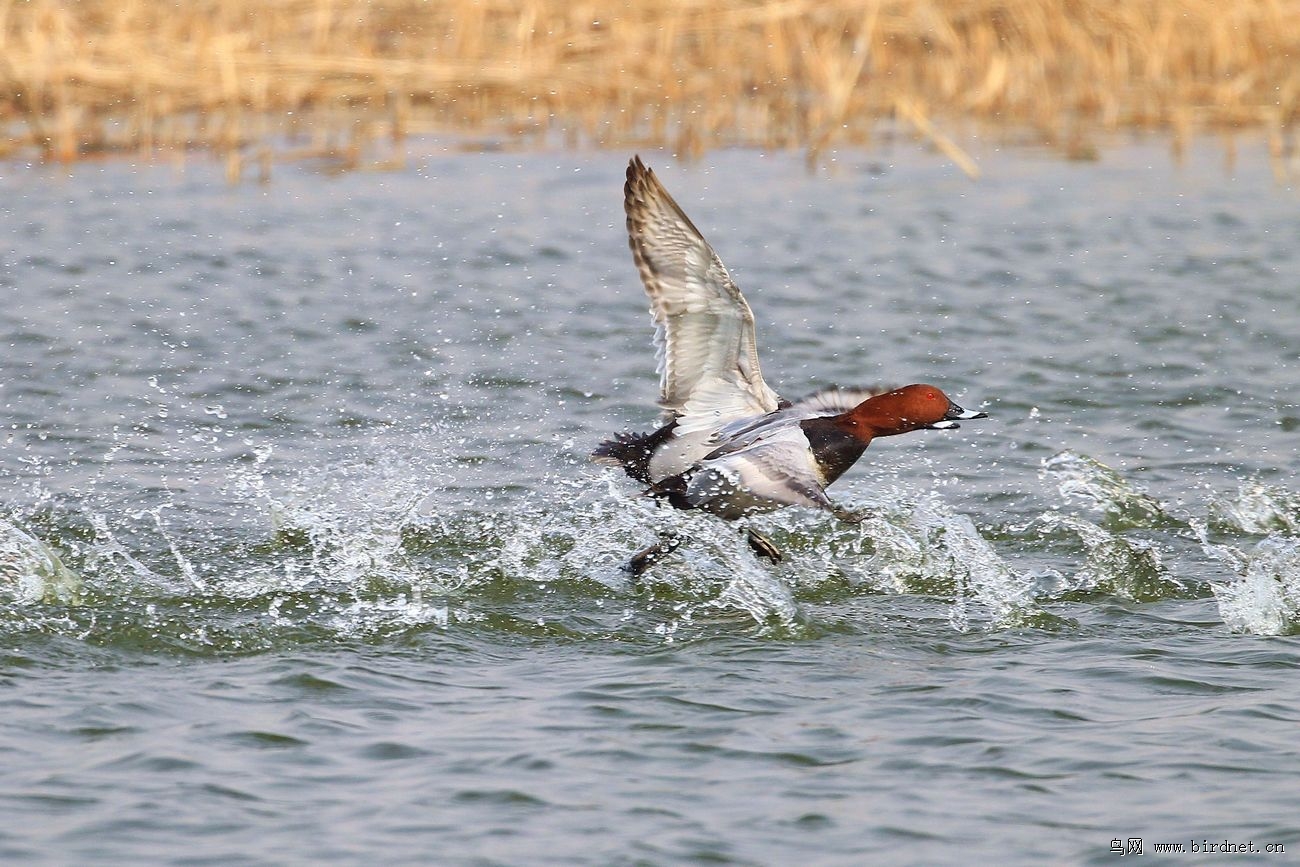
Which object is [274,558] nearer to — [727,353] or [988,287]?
[727,353]

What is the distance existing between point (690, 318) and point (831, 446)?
67cm

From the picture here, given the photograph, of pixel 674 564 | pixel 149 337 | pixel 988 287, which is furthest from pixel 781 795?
pixel 988 287

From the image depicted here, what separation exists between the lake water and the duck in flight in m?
0.30

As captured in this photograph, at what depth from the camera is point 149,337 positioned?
9.74 metres

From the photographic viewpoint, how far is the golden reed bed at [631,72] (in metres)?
13.4

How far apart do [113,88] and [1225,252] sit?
845 centimetres

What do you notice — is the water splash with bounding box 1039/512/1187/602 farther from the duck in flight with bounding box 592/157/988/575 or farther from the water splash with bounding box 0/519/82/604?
the water splash with bounding box 0/519/82/604

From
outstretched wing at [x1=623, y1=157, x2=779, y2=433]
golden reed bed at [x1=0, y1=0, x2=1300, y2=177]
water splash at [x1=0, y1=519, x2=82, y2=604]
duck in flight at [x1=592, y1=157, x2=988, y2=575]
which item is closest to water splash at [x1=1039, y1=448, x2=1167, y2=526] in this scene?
duck in flight at [x1=592, y1=157, x2=988, y2=575]

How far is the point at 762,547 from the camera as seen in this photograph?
6.40m

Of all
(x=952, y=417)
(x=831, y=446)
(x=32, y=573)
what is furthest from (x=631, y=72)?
(x=32, y=573)

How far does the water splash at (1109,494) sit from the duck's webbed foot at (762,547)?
130 cm

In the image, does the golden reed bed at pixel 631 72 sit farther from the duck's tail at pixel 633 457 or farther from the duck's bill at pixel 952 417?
the duck's tail at pixel 633 457

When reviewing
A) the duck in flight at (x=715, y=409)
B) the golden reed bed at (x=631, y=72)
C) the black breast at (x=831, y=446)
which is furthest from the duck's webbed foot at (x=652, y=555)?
the golden reed bed at (x=631, y=72)

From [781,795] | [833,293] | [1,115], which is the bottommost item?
[781,795]
